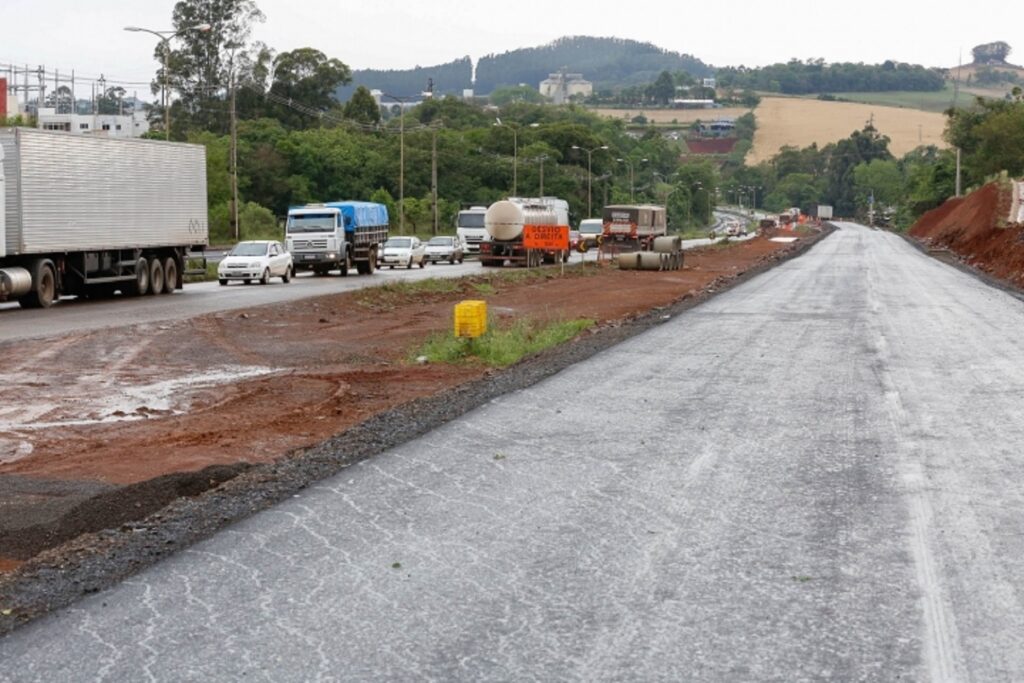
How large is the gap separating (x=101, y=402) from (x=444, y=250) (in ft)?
172

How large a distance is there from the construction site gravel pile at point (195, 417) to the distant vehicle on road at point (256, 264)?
43.4 feet

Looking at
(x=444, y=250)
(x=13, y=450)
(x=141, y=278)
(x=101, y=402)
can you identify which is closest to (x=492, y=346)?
(x=101, y=402)

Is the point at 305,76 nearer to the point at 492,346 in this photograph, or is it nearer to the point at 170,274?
the point at 170,274

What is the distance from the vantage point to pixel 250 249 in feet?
164

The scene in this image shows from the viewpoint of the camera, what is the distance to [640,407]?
16641 millimetres

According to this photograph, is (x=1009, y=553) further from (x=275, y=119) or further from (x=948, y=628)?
(x=275, y=119)

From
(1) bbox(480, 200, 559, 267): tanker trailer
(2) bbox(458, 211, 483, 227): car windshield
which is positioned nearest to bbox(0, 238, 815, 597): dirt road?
(1) bbox(480, 200, 559, 267): tanker trailer

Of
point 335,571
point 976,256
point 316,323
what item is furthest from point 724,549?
point 976,256

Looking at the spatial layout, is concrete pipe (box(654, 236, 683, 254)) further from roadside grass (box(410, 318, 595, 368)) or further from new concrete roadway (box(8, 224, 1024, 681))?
new concrete roadway (box(8, 224, 1024, 681))

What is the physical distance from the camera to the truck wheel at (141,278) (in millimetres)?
41156

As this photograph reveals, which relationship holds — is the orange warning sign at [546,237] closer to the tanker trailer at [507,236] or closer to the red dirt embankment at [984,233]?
the red dirt embankment at [984,233]

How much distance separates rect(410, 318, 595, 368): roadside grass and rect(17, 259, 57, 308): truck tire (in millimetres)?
12324

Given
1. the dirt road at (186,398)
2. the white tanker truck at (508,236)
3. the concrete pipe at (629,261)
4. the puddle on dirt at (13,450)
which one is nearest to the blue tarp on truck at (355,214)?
the white tanker truck at (508,236)

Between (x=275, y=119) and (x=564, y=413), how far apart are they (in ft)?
403
